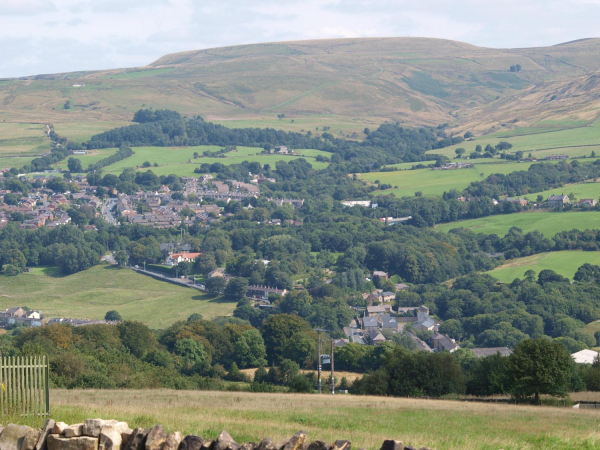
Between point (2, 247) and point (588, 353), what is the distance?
8577 cm

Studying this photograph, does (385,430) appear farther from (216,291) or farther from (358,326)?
(216,291)

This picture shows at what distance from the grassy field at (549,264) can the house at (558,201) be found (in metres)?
22.9

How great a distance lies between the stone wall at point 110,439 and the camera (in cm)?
1121

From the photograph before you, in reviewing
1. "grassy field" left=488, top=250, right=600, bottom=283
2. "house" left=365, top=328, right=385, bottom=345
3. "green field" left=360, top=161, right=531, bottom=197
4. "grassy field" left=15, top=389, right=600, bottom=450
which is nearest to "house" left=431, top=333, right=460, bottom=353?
"house" left=365, top=328, right=385, bottom=345

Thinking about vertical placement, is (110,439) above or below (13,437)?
above

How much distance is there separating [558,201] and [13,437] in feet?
460

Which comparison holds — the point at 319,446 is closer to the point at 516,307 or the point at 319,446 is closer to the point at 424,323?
the point at 516,307

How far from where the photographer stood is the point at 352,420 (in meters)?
18.8

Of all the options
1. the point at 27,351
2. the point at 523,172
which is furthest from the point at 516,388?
the point at 523,172

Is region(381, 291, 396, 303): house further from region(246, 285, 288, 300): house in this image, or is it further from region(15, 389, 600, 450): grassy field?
region(15, 389, 600, 450): grassy field

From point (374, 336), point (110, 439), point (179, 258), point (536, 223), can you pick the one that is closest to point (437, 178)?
point (536, 223)

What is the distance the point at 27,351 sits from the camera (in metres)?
38.3

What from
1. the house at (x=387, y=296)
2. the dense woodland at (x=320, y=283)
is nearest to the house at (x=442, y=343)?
the dense woodland at (x=320, y=283)

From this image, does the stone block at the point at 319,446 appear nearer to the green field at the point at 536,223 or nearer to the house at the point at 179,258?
the house at the point at 179,258
